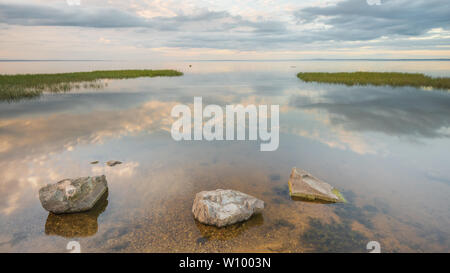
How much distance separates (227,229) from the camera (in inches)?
343

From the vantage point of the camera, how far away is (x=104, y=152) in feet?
52.6

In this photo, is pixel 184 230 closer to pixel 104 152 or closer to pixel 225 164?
pixel 225 164

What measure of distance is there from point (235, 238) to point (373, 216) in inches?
221

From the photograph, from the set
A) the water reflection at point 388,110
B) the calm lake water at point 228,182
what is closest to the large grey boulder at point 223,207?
the calm lake water at point 228,182

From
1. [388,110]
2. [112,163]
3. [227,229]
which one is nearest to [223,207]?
[227,229]

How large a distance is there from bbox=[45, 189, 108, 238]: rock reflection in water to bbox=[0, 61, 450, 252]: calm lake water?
0.04 m

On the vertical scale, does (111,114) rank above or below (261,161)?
above

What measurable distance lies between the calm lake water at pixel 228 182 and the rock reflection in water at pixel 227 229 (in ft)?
0.12

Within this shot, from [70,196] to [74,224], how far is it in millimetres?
1121

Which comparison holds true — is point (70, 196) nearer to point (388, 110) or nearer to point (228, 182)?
point (228, 182)

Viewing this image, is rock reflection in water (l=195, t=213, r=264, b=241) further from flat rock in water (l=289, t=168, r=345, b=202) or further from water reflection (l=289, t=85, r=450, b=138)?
water reflection (l=289, t=85, r=450, b=138)
